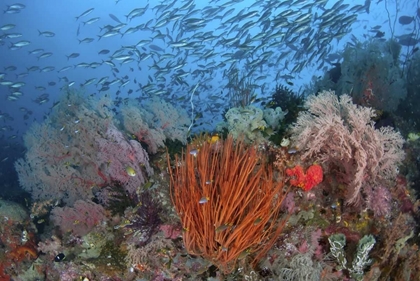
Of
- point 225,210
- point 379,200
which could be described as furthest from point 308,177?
point 225,210

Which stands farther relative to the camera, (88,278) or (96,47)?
(96,47)

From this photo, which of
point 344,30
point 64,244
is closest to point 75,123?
point 64,244

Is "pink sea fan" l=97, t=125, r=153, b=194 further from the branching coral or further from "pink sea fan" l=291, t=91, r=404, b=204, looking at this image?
"pink sea fan" l=291, t=91, r=404, b=204

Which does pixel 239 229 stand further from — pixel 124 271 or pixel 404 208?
pixel 404 208

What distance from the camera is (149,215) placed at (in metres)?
4.97

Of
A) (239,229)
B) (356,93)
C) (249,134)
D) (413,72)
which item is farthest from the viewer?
(413,72)

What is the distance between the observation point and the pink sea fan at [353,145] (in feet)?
14.9

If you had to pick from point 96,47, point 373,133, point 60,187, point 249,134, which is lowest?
point 96,47

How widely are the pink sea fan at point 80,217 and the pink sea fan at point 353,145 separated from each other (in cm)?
392

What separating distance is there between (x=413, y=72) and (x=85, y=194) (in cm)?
1165

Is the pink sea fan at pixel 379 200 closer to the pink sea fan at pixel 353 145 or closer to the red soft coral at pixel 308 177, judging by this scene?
the pink sea fan at pixel 353 145

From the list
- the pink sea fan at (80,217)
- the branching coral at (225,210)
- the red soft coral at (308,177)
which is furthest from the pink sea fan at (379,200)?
the pink sea fan at (80,217)

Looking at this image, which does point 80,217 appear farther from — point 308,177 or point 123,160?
point 308,177

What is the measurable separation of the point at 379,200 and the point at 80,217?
523 centimetres
